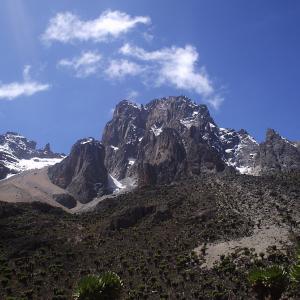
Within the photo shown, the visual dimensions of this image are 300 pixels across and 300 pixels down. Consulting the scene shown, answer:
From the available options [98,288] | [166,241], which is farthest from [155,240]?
[98,288]

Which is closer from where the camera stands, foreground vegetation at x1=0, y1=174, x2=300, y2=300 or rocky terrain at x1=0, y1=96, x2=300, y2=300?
foreground vegetation at x1=0, y1=174, x2=300, y2=300

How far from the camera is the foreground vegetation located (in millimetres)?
78938

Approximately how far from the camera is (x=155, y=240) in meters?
105

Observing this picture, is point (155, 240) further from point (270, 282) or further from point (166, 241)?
point (270, 282)

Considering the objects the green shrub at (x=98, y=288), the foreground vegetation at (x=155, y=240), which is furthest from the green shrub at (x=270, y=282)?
the foreground vegetation at (x=155, y=240)

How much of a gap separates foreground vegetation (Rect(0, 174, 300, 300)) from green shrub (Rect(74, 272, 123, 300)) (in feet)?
76.5

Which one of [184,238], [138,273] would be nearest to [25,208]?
[184,238]

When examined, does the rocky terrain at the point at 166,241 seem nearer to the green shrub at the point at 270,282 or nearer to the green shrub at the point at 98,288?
the green shrub at the point at 270,282

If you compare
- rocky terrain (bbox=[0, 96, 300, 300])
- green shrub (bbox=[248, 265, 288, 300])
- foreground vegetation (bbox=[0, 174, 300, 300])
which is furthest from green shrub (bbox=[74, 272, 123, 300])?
rocky terrain (bbox=[0, 96, 300, 300])

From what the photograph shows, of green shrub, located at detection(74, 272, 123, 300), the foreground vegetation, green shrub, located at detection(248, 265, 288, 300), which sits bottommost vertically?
green shrub, located at detection(74, 272, 123, 300)

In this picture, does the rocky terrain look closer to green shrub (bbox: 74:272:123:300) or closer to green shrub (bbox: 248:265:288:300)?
green shrub (bbox: 248:265:288:300)

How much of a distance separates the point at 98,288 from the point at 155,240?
6658 cm

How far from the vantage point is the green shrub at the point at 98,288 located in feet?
127

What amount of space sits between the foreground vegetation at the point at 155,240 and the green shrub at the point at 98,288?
23.3 m
